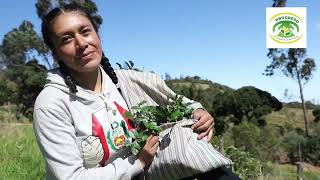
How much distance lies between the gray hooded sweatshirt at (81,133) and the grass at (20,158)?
6.56 ft

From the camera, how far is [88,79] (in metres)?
2.19

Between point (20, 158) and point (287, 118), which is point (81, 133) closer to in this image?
point (20, 158)

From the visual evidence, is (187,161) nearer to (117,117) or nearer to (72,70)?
(117,117)

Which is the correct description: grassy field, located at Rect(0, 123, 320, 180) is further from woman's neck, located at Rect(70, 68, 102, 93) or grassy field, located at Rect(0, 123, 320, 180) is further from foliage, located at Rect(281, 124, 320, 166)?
foliage, located at Rect(281, 124, 320, 166)

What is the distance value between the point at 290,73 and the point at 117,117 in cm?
2564

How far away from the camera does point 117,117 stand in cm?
215

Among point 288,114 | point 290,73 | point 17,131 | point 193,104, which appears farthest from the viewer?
point 288,114

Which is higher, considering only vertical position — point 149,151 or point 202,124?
point 202,124

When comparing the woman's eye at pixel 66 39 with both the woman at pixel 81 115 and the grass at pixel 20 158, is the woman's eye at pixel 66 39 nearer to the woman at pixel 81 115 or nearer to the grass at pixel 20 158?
the woman at pixel 81 115

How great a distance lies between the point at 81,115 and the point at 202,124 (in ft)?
1.63

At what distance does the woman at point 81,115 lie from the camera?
6.56 feet

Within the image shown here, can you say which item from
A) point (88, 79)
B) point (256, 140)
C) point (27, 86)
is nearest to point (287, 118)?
point (27, 86)

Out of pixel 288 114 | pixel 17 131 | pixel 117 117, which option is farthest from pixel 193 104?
pixel 288 114

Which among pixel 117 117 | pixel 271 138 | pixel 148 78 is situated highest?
pixel 148 78
